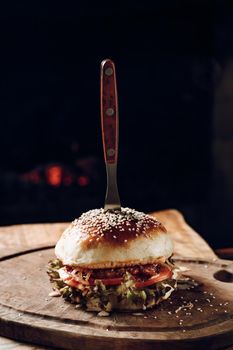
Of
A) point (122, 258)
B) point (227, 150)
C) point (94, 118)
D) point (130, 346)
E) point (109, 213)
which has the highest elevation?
point (94, 118)

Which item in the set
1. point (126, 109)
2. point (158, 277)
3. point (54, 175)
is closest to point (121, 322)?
point (158, 277)

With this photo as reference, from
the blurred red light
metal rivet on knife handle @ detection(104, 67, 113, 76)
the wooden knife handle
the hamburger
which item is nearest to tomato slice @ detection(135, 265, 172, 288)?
the hamburger

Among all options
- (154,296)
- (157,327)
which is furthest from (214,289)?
(157,327)

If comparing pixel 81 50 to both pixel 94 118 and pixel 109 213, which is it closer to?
pixel 94 118

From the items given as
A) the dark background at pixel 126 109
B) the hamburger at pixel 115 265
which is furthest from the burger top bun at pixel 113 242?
the dark background at pixel 126 109

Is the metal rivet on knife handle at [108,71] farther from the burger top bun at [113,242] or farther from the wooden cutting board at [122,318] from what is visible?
the wooden cutting board at [122,318]

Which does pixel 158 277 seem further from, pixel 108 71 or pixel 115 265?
pixel 108 71
